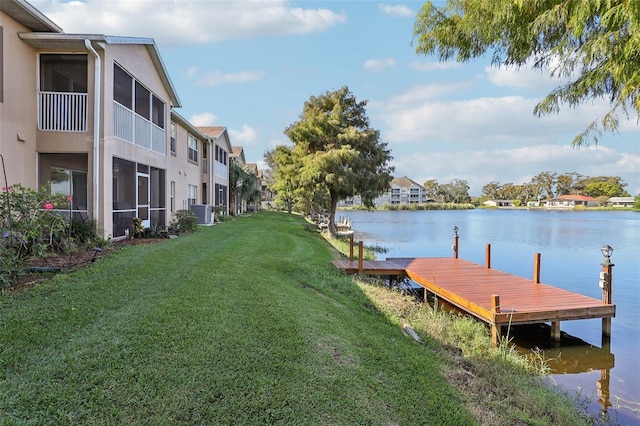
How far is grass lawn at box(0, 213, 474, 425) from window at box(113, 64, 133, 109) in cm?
682

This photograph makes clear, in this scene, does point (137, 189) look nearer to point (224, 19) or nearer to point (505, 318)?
point (224, 19)

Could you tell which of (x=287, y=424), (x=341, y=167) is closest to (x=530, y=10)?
(x=287, y=424)

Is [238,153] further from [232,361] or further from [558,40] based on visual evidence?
[558,40]

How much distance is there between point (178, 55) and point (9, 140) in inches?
331

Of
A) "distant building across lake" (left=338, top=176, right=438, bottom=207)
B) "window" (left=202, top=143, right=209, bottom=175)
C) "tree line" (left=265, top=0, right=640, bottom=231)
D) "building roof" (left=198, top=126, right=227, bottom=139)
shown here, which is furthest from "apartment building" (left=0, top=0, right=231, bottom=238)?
"distant building across lake" (left=338, top=176, right=438, bottom=207)

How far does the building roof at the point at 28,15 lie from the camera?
8.44 metres

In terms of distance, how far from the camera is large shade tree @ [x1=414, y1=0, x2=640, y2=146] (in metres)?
2.99

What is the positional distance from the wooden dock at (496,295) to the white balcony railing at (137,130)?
772cm

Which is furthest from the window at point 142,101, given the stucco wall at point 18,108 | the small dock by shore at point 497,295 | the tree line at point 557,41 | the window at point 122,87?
the tree line at point 557,41

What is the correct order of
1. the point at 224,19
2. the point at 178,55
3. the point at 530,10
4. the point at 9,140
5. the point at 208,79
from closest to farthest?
the point at 530,10, the point at 9,140, the point at 224,19, the point at 178,55, the point at 208,79

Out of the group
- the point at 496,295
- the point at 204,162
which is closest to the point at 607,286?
the point at 496,295

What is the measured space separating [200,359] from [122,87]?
10892 mm

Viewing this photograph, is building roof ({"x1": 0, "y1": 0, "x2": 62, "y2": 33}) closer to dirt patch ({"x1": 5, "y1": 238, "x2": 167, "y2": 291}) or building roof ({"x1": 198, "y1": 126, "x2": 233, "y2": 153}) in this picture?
dirt patch ({"x1": 5, "y1": 238, "x2": 167, "y2": 291})

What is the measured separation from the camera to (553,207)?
96.0 m
